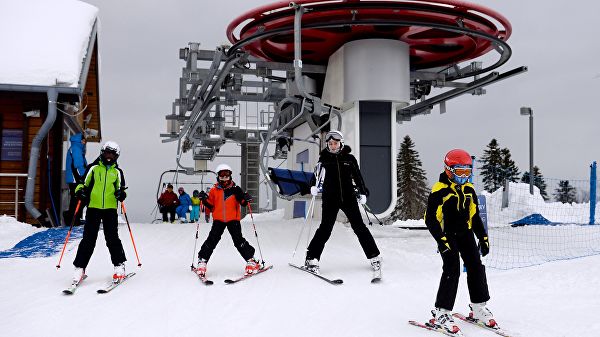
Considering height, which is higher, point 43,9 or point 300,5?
point 43,9

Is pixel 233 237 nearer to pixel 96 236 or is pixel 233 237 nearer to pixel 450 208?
pixel 96 236

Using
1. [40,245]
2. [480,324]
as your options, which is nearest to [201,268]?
[480,324]

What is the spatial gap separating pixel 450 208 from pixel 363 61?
317 inches

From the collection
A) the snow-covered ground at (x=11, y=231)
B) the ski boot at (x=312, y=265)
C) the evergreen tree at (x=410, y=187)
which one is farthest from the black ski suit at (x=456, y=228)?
the evergreen tree at (x=410, y=187)

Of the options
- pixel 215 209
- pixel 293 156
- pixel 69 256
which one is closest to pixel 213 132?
pixel 293 156

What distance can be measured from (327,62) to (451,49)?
306 centimetres

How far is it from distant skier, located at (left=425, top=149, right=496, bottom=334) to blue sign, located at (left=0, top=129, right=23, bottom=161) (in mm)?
13102

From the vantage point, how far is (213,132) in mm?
20891

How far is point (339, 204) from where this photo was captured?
7984 millimetres

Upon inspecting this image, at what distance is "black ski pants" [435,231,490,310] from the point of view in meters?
5.13

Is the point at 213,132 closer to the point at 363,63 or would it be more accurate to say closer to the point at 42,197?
the point at 42,197

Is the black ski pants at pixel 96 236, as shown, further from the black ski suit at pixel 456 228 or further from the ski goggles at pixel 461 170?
the ski goggles at pixel 461 170

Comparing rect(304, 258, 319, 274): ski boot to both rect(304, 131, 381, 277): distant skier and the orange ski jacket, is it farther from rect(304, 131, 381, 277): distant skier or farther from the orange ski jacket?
the orange ski jacket

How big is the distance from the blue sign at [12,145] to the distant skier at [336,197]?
1041 cm
